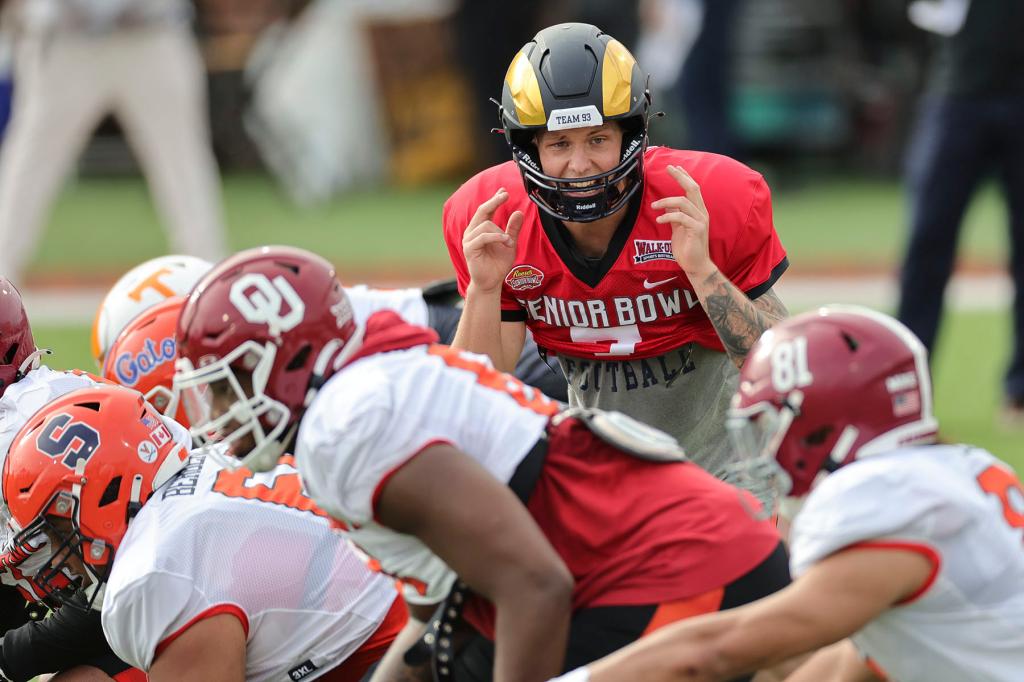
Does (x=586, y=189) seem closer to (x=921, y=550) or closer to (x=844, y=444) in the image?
(x=844, y=444)

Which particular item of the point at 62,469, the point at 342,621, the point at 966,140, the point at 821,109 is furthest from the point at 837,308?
the point at 821,109

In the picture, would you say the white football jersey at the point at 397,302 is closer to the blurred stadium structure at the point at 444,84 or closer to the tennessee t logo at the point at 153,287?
the tennessee t logo at the point at 153,287

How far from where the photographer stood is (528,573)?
3084 millimetres

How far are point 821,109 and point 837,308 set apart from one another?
11.8 m

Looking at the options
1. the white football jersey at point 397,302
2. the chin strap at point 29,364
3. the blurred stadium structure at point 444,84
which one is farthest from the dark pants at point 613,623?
the blurred stadium structure at point 444,84

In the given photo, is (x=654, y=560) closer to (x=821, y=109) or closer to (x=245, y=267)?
(x=245, y=267)

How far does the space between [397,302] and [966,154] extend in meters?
3.32

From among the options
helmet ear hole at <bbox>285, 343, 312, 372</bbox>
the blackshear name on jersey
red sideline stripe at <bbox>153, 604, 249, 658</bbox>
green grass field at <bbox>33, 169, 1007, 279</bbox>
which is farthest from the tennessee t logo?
green grass field at <bbox>33, 169, 1007, 279</bbox>

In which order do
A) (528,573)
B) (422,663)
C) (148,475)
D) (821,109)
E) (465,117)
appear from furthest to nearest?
(465,117), (821,109), (148,475), (422,663), (528,573)

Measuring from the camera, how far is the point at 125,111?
9836 mm

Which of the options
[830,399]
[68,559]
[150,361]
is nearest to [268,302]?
[68,559]

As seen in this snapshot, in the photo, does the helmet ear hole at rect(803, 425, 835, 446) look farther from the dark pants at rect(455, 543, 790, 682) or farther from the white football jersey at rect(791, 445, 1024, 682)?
the dark pants at rect(455, 543, 790, 682)

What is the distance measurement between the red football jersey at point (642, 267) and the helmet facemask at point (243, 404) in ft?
4.48

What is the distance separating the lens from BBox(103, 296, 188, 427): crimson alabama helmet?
191 inches
